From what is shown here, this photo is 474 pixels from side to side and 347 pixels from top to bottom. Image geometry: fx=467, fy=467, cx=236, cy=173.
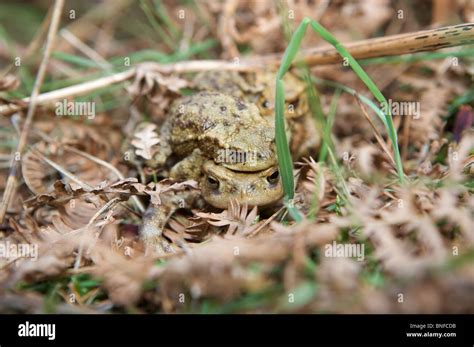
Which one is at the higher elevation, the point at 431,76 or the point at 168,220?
the point at 431,76

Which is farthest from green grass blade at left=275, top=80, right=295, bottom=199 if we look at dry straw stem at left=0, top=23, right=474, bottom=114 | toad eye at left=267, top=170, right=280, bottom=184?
dry straw stem at left=0, top=23, right=474, bottom=114

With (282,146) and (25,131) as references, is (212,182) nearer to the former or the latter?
(282,146)

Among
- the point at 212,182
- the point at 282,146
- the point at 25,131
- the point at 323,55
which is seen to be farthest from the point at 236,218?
the point at 25,131

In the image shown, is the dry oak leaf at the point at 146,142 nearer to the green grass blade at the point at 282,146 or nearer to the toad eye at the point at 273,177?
the toad eye at the point at 273,177

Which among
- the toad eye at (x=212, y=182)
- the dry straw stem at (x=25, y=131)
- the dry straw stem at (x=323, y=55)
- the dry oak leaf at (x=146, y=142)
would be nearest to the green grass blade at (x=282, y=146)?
the toad eye at (x=212, y=182)
